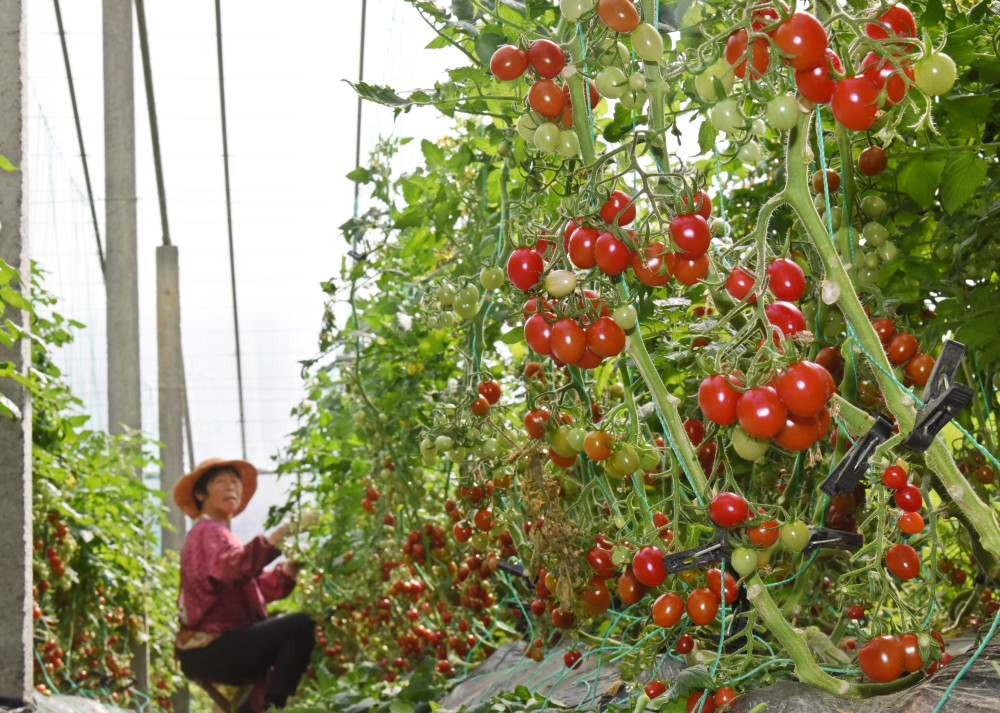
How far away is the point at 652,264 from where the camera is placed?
0.77 meters

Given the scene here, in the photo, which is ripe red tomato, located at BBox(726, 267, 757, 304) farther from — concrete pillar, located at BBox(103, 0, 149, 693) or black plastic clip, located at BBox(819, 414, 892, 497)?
concrete pillar, located at BBox(103, 0, 149, 693)

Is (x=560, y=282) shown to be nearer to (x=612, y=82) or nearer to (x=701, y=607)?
(x=612, y=82)

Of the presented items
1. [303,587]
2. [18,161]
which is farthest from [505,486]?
[303,587]

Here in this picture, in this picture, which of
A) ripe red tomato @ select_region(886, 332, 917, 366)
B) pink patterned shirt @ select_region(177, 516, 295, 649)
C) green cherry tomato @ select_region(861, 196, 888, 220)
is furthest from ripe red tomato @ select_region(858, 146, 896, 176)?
pink patterned shirt @ select_region(177, 516, 295, 649)

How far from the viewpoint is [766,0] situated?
66 centimetres

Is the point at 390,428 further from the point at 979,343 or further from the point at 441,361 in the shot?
the point at 979,343

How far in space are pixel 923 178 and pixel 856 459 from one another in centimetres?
63

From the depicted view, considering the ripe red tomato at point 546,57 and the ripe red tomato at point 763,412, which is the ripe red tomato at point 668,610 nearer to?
the ripe red tomato at point 763,412

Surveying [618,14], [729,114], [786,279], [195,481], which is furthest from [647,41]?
[195,481]

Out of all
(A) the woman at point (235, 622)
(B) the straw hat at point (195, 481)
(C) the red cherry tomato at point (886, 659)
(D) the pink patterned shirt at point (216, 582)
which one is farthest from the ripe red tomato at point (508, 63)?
(B) the straw hat at point (195, 481)

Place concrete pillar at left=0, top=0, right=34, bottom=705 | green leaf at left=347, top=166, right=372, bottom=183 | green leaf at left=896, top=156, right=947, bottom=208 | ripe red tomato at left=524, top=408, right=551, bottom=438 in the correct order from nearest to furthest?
ripe red tomato at left=524, top=408, right=551, bottom=438 < green leaf at left=896, top=156, right=947, bottom=208 < green leaf at left=347, top=166, right=372, bottom=183 < concrete pillar at left=0, top=0, right=34, bottom=705

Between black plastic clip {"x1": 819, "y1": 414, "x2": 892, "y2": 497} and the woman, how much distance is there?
2358 millimetres

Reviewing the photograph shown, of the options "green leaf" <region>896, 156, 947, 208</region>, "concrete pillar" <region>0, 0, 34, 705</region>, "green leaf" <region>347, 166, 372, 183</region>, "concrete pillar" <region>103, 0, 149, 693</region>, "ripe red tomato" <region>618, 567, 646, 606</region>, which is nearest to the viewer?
"ripe red tomato" <region>618, 567, 646, 606</region>

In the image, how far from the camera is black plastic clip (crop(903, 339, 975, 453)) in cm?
63
